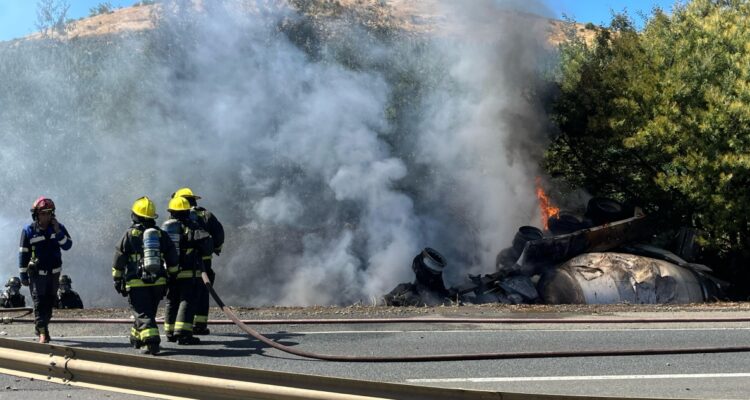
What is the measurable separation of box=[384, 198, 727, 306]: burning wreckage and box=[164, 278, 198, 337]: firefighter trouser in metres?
5.62

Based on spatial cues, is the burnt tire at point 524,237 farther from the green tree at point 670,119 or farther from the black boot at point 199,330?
the black boot at point 199,330

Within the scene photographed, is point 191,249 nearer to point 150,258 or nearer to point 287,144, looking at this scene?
point 150,258

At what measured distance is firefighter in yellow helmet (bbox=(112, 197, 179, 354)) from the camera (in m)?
7.12

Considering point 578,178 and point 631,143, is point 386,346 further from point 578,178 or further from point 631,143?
point 578,178

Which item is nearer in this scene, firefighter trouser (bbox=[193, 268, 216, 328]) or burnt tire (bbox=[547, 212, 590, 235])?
firefighter trouser (bbox=[193, 268, 216, 328])

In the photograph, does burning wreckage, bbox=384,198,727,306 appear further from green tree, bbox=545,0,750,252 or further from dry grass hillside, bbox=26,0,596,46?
dry grass hillside, bbox=26,0,596,46

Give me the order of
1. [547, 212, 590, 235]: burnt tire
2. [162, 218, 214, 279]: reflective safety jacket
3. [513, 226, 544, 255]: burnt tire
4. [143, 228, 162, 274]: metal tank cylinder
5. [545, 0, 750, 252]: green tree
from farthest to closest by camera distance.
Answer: [547, 212, 590, 235]: burnt tire → [513, 226, 544, 255]: burnt tire → [545, 0, 750, 252]: green tree → [162, 218, 214, 279]: reflective safety jacket → [143, 228, 162, 274]: metal tank cylinder

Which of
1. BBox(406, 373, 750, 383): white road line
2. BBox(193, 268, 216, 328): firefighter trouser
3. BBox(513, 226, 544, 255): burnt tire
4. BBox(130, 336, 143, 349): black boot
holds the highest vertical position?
BBox(513, 226, 544, 255): burnt tire

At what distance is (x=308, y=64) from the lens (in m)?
17.7

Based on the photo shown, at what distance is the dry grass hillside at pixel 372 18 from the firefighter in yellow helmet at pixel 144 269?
12.5 metres

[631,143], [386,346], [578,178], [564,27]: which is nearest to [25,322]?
[386,346]

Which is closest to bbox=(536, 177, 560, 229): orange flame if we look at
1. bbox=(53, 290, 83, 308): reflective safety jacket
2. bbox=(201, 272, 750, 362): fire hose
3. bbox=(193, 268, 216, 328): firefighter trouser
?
bbox=(201, 272, 750, 362): fire hose

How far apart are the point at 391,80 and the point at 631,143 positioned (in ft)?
18.5

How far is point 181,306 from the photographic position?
7.76 m
